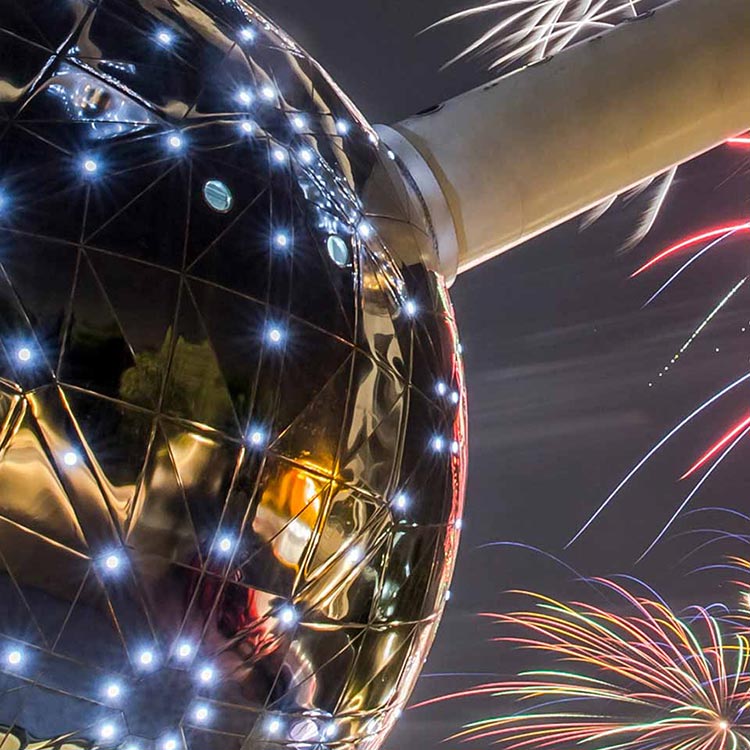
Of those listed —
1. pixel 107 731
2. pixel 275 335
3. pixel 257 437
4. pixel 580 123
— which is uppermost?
pixel 580 123

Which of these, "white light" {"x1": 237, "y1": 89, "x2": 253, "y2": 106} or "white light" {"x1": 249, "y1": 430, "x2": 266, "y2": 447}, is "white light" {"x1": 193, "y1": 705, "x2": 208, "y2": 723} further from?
"white light" {"x1": 237, "y1": 89, "x2": 253, "y2": 106}

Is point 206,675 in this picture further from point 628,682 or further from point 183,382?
point 628,682

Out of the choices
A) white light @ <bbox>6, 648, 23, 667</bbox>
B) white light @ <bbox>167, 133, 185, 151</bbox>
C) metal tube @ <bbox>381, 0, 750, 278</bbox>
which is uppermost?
metal tube @ <bbox>381, 0, 750, 278</bbox>

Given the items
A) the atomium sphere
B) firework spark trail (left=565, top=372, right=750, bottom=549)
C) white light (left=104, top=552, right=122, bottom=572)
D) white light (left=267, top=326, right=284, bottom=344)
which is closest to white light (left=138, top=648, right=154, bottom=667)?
the atomium sphere

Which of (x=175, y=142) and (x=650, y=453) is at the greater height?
(x=650, y=453)

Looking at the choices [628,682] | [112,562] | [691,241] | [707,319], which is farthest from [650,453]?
[112,562]

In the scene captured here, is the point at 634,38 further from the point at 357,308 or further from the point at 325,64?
the point at 325,64

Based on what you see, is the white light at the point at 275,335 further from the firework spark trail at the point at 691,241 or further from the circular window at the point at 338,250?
the firework spark trail at the point at 691,241
